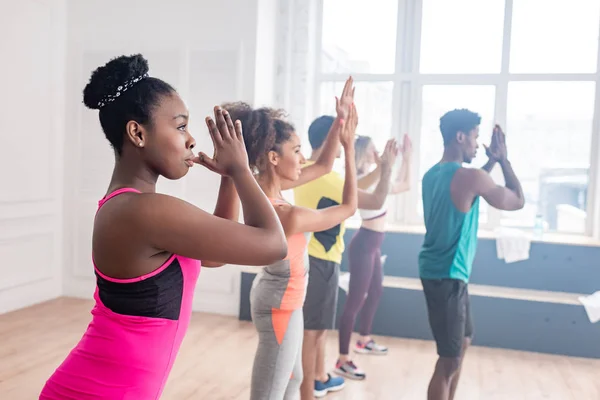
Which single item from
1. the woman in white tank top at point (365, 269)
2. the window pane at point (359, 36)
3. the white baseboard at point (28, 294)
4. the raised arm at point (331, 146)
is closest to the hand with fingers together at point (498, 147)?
the raised arm at point (331, 146)

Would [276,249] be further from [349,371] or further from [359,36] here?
[359,36]

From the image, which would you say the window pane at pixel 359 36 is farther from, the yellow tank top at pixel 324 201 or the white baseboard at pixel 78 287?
the white baseboard at pixel 78 287

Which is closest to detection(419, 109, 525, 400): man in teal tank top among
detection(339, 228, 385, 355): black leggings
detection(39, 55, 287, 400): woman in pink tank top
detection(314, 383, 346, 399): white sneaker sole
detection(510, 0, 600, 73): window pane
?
detection(314, 383, 346, 399): white sneaker sole

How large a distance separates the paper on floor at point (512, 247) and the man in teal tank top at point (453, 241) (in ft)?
6.31

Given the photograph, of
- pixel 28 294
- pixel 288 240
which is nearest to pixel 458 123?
pixel 288 240

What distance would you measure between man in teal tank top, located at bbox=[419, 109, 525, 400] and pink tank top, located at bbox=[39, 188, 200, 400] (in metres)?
1.42

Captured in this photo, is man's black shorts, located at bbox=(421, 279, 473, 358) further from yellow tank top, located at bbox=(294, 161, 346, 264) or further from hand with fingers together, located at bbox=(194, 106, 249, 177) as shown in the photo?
hand with fingers together, located at bbox=(194, 106, 249, 177)

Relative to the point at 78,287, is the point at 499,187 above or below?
above

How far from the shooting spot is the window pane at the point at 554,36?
15.7ft

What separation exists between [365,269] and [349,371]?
61 cm

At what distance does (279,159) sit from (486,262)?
9.21ft

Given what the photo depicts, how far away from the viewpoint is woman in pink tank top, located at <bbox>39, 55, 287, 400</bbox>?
40.4 inches

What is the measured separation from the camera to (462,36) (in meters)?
5.02

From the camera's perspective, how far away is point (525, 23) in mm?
4891
